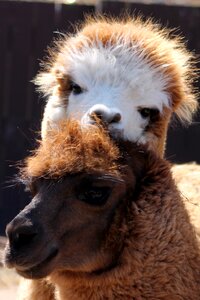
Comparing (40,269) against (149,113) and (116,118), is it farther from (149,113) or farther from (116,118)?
(149,113)

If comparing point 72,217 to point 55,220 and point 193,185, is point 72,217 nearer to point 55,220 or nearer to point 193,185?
point 55,220

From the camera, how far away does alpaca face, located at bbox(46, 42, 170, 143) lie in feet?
17.5

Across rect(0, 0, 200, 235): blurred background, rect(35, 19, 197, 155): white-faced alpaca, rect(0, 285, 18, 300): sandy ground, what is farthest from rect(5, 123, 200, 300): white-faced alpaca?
rect(0, 0, 200, 235): blurred background

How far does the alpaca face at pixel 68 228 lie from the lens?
13.0 feet

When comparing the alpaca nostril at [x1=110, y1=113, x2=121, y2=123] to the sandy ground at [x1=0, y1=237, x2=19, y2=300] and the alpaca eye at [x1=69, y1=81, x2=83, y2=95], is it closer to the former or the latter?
the alpaca eye at [x1=69, y1=81, x2=83, y2=95]

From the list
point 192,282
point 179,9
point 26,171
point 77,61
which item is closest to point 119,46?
point 77,61

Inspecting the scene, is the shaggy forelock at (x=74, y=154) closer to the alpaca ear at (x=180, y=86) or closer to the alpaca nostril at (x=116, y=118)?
the alpaca nostril at (x=116, y=118)

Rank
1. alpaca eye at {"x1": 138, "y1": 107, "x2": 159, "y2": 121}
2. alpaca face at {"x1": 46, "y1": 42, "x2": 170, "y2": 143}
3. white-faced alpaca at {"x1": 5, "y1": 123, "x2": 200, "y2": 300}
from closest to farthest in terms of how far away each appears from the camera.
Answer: white-faced alpaca at {"x1": 5, "y1": 123, "x2": 200, "y2": 300}, alpaca face at {"x1": 46, "y1": 42, "x2": 170, "y2": 143}, alpaca eye at {"x1": 138, "y1": 107, "x2": 159, "y2": 121}

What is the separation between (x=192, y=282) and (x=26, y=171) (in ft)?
3.22

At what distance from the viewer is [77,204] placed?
13.5ft

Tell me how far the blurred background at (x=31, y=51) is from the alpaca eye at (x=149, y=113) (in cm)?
418

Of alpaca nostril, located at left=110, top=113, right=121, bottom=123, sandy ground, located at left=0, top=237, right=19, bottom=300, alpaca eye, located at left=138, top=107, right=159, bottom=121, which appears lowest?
sandy ground, located at left=0, top=237, right=19, bottom=300

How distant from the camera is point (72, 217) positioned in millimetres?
4090

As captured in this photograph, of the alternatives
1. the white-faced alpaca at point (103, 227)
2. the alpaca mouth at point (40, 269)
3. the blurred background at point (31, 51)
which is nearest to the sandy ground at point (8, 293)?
the blurred background at point (31, 51)
